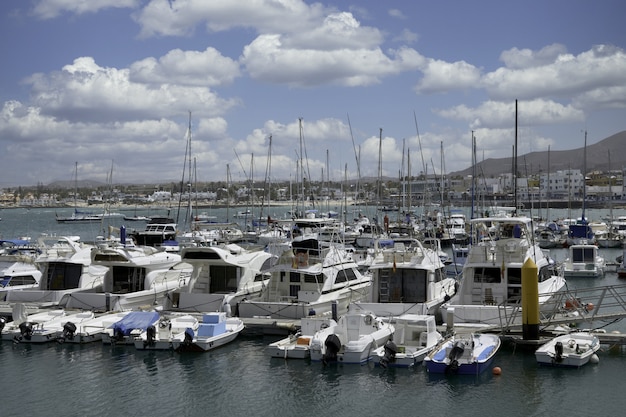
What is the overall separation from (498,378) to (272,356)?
24.2 feet

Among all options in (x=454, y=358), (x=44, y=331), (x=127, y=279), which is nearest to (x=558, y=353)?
(x=454, y=358)

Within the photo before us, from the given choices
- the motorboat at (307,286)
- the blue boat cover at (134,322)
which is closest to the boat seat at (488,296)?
the motorboat at (307,286)

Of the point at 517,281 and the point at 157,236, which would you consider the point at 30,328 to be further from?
the point at 157,236

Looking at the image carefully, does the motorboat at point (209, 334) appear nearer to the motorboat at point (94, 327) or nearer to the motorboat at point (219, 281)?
the motorboat at point (219, 281)

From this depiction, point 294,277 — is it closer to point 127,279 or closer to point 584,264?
point 127,279

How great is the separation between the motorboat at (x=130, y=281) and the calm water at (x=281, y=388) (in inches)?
213

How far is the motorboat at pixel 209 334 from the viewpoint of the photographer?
2625cm

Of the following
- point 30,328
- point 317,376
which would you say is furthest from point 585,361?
point 30,328

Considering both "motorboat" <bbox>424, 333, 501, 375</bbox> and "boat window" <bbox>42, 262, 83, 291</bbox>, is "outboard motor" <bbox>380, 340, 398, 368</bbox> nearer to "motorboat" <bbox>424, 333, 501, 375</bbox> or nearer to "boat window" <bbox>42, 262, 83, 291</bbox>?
"motorboat" <bbox>424, 333, 501, 375</bbox>

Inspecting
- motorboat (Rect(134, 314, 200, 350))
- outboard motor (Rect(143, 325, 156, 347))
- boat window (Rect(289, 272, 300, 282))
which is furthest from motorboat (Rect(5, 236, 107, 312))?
boat window (Rect(289, 272, 300, 282))

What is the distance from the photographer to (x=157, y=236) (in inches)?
2753

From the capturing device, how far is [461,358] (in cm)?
2284

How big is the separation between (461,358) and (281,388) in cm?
555

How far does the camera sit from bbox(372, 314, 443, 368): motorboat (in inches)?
926
